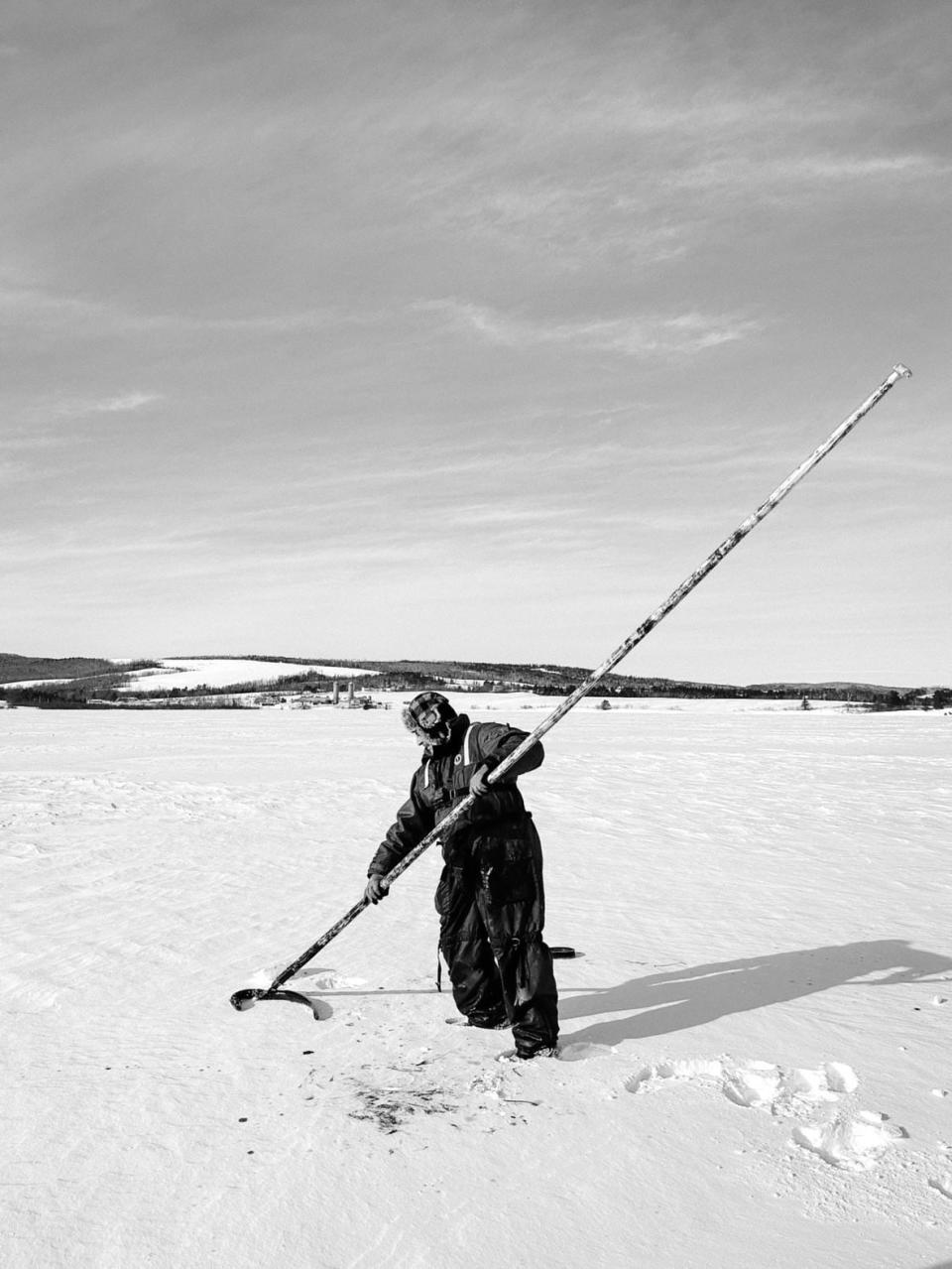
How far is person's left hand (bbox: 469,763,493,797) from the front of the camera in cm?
432

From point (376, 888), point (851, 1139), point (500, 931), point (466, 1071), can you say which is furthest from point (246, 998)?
point (851, 1139)

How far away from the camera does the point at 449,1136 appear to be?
3.57 meters

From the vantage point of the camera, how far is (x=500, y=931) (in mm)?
4430

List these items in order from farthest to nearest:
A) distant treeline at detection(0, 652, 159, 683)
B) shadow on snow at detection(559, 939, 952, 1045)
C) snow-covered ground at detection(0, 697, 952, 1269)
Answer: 1. distant treeline at detection(0, 652, 159, 683)
2. shadow on snow at detection(559, 939, 952, 1045)
3. snow-covered ground at detection(0, 697, 952, 1269)

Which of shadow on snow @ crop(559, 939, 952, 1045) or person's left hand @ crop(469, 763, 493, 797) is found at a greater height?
person's left hand @ crop(469, 763, 493, 797)

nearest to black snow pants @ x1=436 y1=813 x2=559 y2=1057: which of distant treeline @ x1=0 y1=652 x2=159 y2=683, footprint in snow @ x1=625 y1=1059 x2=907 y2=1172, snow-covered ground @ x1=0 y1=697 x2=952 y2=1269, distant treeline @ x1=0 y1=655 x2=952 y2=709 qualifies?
snow-covered ground @ x1=0 y1=697 x2=952 y2=1269

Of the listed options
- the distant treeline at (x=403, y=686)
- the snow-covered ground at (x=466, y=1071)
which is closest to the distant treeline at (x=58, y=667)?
the distant treeline at (x=403, y=686)

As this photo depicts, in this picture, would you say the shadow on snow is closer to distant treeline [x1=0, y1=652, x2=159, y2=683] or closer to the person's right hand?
the person's right hand

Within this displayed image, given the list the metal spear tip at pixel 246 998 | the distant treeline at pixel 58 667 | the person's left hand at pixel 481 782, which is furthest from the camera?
the distant treeline at pixel 58 667

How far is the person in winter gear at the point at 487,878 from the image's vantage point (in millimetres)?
4352

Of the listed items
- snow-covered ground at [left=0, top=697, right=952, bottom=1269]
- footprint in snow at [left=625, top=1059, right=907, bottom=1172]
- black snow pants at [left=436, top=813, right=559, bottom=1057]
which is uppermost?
black snow pants at [left=436, top=813, right=559, bottom=1057]

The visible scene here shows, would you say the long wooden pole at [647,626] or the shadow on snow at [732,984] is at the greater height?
the long wooden pole at [647,626]

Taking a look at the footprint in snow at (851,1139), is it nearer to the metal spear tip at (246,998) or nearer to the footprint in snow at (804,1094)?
the footprint in snow at (804,1094)

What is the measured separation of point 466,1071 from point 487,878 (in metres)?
0.89
